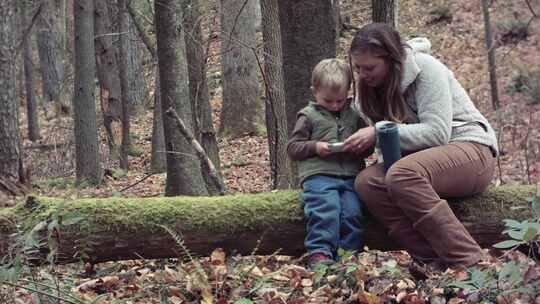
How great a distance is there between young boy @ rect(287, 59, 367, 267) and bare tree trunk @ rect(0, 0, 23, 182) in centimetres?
467

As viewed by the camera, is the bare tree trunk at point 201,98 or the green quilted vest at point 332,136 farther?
the bare tree trunk at point 201,98

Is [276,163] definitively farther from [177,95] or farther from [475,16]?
[475,16]

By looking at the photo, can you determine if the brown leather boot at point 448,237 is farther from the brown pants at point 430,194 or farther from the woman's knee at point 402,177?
the woman's knee at point 402,177

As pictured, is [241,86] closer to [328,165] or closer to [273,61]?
[273,61]

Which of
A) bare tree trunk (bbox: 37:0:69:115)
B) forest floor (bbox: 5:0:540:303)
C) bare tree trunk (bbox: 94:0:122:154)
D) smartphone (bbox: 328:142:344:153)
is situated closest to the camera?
forest floor (bbox: 5:0:540:303)

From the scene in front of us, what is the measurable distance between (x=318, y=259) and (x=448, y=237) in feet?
2.46

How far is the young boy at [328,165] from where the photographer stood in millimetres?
4629

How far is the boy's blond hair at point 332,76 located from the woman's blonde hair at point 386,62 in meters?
0.10

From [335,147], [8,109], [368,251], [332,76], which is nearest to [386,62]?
[332,76]

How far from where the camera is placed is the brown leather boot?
431cm

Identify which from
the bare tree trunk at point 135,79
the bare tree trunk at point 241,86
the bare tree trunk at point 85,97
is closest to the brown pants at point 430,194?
the bare tree trunk at point 85,97

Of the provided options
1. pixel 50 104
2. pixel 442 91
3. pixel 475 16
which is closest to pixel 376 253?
pixel 442 91

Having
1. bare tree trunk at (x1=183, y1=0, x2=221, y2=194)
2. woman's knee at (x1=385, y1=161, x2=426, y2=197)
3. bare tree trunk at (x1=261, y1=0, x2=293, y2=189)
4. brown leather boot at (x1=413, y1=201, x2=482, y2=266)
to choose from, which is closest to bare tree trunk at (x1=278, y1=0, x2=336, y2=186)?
woman's knee at (x1=385, y1=161, x2=426, y2=197)

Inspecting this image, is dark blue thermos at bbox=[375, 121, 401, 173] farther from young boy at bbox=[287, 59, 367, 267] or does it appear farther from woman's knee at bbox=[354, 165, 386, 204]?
young boy at bbox=[287, 59, 367, 267]
